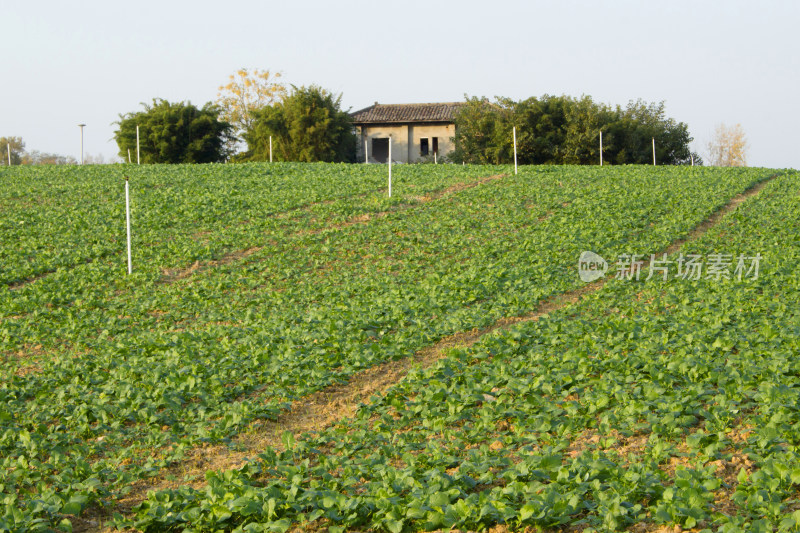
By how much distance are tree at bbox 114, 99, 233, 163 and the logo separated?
30062 mm

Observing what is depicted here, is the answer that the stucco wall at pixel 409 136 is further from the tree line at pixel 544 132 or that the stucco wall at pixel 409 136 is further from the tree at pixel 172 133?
the tree at pixel 172 133

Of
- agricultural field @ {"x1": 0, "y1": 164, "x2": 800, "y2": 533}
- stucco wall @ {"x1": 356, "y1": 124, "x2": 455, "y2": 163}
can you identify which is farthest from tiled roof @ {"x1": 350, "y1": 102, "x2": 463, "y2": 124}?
agricultural field @ {"x1": 0, "y1": 164, "x2": 800, "y2": 533}

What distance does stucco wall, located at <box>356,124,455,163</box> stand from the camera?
4812 cm

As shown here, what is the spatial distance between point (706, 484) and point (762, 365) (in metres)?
3.39

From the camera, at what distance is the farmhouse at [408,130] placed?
47969 millimetres

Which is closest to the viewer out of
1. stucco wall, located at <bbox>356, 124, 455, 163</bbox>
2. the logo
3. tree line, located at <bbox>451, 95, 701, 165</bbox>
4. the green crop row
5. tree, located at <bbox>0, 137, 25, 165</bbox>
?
the green crop row

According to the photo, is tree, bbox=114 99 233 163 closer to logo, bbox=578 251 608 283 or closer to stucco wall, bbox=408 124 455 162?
stucco wall, bbox=408 124 455 162

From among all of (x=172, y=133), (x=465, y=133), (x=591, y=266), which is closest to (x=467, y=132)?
(x=465, y=133)

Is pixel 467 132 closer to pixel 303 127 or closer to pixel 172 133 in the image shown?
pixel 303 127

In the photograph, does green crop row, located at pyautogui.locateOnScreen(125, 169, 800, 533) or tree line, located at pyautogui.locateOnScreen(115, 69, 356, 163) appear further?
tree line, located at pyautogui.locateOnScreen(115, 69, 356, 163)

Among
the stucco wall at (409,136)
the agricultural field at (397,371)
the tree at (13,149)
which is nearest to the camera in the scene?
the agricultural field at (397,371)

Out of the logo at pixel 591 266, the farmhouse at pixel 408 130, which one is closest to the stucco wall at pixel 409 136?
the farmhouse at pixel 408 130

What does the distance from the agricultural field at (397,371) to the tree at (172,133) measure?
21476 mm

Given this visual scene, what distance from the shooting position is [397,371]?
8617 mm
